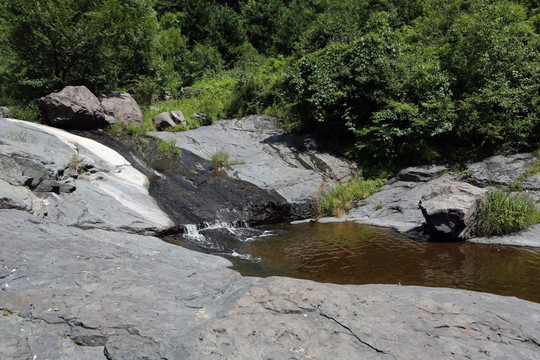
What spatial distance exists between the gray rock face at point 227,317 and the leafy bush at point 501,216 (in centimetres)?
585

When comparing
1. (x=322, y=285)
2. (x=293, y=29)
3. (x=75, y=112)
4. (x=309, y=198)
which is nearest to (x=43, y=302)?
(x=322, y=285)

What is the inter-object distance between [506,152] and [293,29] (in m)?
17.6

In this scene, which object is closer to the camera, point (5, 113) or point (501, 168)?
point (501, 168)

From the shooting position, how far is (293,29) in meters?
27.7

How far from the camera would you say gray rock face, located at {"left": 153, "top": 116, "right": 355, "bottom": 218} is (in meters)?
14.1

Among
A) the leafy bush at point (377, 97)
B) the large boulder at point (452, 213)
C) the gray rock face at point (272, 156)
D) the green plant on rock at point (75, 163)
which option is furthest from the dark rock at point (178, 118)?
the large boulder at point (452, 213)

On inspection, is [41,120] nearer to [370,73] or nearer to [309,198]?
[309,198]

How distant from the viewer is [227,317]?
4.14m

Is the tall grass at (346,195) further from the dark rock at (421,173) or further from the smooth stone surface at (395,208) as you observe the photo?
the dark rock at (421,173)

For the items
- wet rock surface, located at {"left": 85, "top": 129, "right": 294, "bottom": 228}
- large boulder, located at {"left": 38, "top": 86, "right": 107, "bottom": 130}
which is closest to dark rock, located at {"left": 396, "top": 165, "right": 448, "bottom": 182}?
wet rock surface, located at {"left": 85, "top": 129, "right": 294, "bottom": 228}

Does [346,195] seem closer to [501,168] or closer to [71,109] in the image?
[501,168]

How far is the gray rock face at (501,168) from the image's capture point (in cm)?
A: 1354

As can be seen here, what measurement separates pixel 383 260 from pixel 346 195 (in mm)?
5340

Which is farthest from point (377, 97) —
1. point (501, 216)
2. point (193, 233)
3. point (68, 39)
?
point (68, 39)
